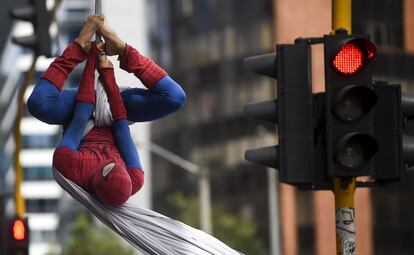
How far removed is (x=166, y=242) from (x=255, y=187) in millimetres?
75722

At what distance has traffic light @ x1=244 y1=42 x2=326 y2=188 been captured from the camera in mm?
11523

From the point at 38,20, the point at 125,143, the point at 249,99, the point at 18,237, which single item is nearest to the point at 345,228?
the point at 125,143

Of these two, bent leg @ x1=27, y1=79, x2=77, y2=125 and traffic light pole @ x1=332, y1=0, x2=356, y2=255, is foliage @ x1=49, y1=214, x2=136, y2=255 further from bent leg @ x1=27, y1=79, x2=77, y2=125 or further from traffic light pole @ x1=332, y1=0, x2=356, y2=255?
bent leg @ x1=27, y1=79, x2=77, y2=125

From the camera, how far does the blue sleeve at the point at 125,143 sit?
930cm

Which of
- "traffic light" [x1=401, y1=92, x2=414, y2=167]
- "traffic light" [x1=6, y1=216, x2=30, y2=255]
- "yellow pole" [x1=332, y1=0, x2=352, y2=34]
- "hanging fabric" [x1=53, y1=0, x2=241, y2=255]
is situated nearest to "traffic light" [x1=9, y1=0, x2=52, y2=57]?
"traffic light" [x1=6, y1=216, x2=30, y2=255]

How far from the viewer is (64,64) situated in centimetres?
931

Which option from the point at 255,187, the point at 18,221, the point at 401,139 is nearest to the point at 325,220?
the point at 255,187

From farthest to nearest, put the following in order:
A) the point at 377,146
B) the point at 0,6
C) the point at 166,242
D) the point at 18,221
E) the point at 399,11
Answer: the point at 0,6
the point at 399,11
the point at 18,221
the point at 377,146
the point at 166,242

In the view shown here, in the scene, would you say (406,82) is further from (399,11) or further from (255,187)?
(255,187)

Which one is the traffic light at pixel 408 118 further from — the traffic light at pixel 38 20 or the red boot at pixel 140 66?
the traffic light at pixel 38 20

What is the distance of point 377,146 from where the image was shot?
11.4m

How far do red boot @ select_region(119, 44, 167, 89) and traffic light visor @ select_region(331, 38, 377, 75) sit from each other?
2372 millimetres

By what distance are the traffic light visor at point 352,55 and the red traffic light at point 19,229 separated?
14030 mm

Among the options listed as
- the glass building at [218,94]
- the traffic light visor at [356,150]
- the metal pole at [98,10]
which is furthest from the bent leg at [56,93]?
the glass building at [218,94]
